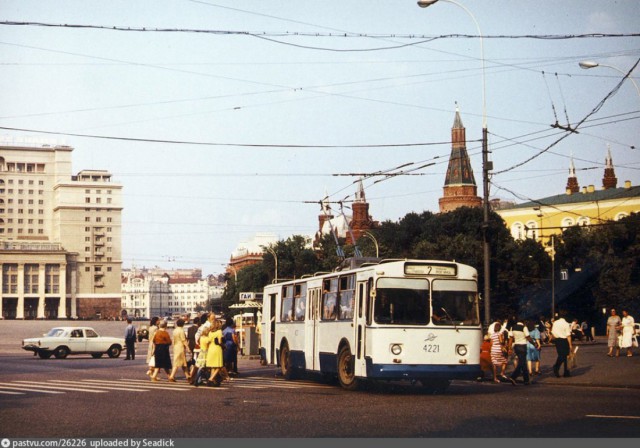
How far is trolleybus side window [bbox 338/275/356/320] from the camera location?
21.9m

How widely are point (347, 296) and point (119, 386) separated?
5.75m

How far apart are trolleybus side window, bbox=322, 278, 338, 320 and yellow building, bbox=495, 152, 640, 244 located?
84.6 meters

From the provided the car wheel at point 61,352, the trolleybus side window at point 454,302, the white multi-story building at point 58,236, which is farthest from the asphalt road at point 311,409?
the white multi-story building at point 58,236

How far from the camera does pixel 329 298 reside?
2369 centimetres

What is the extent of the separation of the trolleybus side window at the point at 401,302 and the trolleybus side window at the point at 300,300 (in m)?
5.56

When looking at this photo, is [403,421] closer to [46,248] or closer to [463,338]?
[463,338]

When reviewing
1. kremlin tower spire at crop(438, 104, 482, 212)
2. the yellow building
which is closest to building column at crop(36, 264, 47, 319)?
kremlin tower spire at crop(438, 104, 482, 212)

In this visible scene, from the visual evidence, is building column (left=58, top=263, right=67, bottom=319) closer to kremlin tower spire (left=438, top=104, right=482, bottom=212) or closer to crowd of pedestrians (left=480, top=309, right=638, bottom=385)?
kremlin tower spire (left=438, top=104, right=482, bottom=212)

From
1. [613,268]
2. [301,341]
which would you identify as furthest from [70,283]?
[301,341]

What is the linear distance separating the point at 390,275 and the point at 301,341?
19.7 ft

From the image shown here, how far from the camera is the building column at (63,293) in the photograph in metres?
188

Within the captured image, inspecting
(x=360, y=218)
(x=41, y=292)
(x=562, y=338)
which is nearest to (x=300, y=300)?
(x=562, y=338)

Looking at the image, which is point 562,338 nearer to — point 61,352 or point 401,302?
point 401,302

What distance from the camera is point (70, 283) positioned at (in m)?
193
